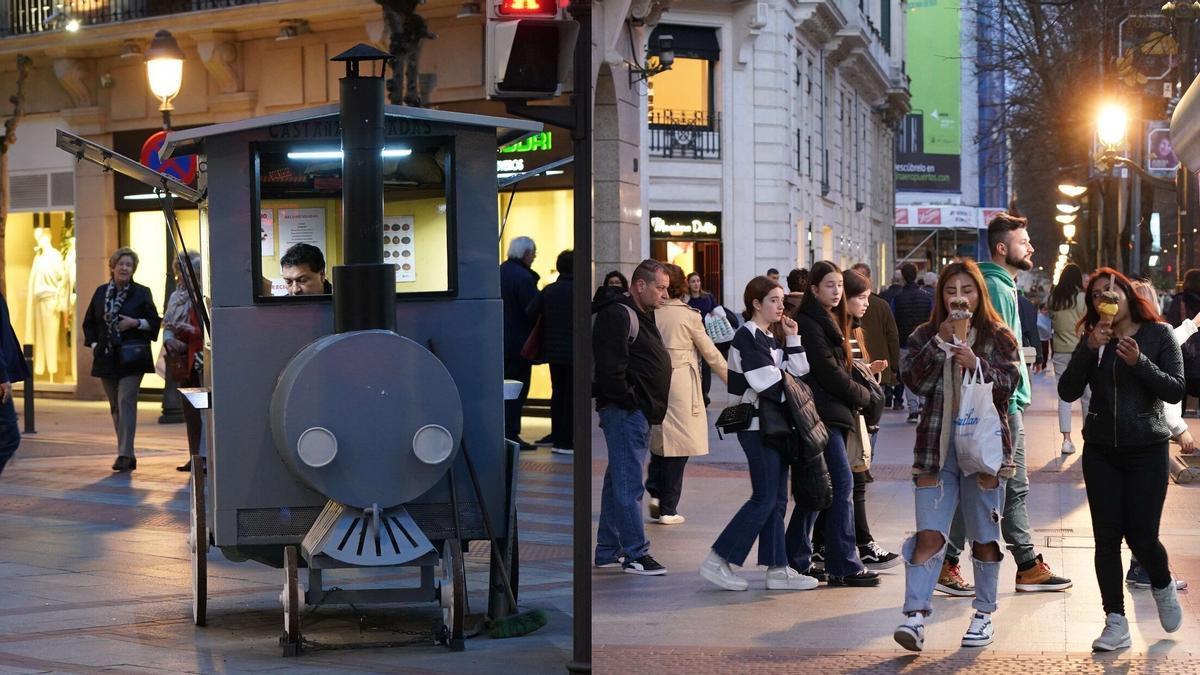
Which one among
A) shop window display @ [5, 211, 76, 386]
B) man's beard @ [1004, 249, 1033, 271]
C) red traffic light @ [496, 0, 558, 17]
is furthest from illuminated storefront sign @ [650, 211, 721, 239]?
red traffic light @ [496, 0, 558, 17]

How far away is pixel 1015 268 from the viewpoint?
9.68 meters

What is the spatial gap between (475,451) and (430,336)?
0.57 meters

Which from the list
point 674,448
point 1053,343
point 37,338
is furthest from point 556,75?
point 37,338

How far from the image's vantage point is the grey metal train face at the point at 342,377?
25.3 feet

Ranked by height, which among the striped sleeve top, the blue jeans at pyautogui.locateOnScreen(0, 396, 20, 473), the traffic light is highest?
the traffic light

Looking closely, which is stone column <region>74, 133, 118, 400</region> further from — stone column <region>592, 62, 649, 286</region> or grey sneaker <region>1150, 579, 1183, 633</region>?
grey sneaker <region>1150, 579, 1183, 633</region>

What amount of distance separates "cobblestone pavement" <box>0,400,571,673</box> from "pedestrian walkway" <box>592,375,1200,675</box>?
16.4 inches

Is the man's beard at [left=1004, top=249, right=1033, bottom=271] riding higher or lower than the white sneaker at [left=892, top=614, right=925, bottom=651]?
higher

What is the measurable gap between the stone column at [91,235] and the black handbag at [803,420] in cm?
1791

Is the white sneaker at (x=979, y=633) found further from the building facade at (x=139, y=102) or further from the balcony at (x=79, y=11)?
the balcony at (x=79, y=11)

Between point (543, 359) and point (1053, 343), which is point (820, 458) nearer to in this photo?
point (543, 359)

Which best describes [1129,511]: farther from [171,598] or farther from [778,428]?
[171,598]

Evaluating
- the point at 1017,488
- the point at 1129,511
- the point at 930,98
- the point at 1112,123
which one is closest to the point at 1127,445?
the point at 1129,511

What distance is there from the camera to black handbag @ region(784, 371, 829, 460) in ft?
30.9
